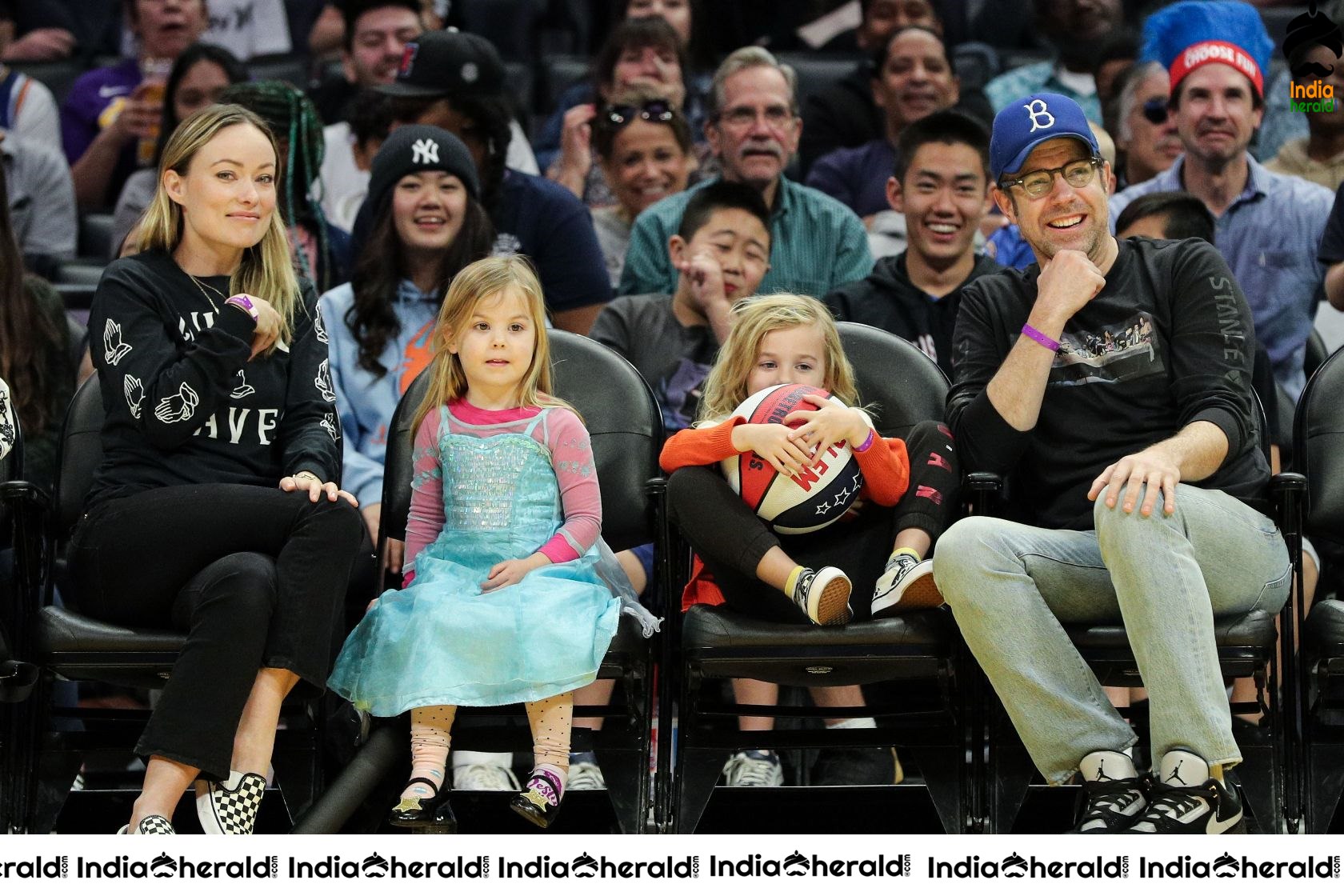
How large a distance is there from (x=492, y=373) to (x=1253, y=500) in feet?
4.53

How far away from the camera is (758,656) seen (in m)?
2.94

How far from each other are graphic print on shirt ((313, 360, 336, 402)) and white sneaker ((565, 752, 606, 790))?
34.1 inches

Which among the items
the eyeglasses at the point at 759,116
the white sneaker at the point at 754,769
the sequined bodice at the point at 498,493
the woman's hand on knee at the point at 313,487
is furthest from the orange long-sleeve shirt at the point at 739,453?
the eyeglasses at the point at 759,116

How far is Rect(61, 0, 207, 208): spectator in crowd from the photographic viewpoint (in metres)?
5.80

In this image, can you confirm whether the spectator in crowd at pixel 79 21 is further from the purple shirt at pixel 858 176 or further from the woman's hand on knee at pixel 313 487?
the woman's hand on knee at pixel 313 487

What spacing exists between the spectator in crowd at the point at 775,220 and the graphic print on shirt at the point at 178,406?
169 cm

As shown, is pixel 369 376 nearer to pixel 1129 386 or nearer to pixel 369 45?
pixel 1129 386

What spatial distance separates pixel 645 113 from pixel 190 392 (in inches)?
94.3

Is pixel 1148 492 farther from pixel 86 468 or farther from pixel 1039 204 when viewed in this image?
pixel 86 468

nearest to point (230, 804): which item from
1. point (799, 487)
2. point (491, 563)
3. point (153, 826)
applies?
point (153, 826)

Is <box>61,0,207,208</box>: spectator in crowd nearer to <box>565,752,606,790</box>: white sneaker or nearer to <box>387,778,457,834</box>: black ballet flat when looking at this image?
<box>565,752,606,790</box>: white sneaker

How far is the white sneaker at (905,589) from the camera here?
2.97 metres

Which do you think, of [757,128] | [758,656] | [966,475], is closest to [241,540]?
[758,656]

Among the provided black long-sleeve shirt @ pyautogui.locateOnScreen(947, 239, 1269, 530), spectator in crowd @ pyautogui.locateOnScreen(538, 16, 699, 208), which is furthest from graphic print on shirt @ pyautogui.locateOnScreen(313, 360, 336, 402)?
spectator in crowd @ pyautogui.locateOnScreen(538, 16, 699, 208)
